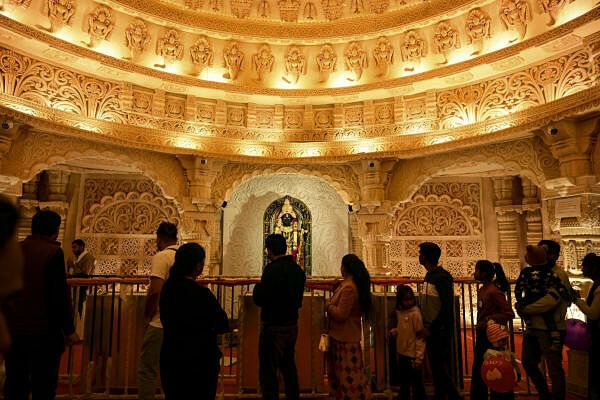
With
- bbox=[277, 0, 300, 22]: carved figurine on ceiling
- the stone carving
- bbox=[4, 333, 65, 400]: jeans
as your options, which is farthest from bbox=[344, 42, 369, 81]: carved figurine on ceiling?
bbox=[4, 333, 65, 400]: jeans

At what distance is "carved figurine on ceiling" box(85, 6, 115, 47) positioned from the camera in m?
6.95

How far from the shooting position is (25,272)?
7.97ft

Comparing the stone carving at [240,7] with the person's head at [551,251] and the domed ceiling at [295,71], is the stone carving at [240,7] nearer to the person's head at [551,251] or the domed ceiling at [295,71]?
the domed ceiling at [295,71]

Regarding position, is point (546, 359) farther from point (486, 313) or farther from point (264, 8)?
point (264, 8)

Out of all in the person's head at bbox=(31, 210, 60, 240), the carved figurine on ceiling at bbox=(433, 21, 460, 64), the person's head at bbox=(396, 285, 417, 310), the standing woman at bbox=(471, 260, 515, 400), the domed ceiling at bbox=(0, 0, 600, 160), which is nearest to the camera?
the person's head at bbox=(31, 210, 60, 240)

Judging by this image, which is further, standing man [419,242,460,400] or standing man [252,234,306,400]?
standing man [419,242,460,400]

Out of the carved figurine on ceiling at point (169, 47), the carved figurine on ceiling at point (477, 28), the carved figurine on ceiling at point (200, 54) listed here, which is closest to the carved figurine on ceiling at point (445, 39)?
the carved figurine on ceiling at point (477, 28)

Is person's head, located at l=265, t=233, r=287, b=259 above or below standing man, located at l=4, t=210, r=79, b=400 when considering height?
above

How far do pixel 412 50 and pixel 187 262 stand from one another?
7.03m

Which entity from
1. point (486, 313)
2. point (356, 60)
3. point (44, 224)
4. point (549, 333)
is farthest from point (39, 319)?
point (356, 60)

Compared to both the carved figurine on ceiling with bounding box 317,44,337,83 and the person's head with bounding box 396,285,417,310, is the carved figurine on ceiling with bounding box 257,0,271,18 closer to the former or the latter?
the carved figurine on ceiling with bounding box 317,44,337,83

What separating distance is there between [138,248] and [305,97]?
5.36 metres

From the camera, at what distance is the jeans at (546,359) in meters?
3.31

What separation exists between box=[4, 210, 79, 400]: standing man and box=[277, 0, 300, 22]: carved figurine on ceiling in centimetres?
695
